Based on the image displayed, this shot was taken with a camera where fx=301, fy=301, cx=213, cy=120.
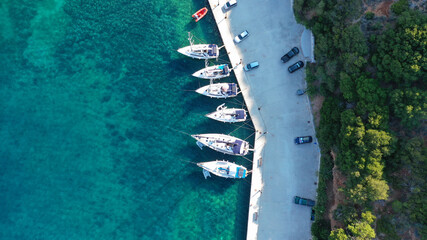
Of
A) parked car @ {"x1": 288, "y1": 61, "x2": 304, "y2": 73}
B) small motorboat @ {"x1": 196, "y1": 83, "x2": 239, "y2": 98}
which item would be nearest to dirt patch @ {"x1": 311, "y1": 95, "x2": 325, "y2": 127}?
parked car @ {"x1": 288, "y1": 61, "x2": 304, "y2": 73}

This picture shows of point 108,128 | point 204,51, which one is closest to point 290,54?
point 204,51

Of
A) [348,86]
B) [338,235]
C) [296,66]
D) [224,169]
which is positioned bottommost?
[338,235]

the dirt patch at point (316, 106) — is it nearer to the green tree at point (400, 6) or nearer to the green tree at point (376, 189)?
the green tree at point (376, 189)

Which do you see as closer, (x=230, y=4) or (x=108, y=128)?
(x=230, y=4)

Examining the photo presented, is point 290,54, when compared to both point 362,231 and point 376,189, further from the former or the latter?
point 362,231

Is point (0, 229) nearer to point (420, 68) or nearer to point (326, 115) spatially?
point (326, 115)

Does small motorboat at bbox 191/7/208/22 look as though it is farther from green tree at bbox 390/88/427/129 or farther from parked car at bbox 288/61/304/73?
green tree at bbox 390/88/427/129
